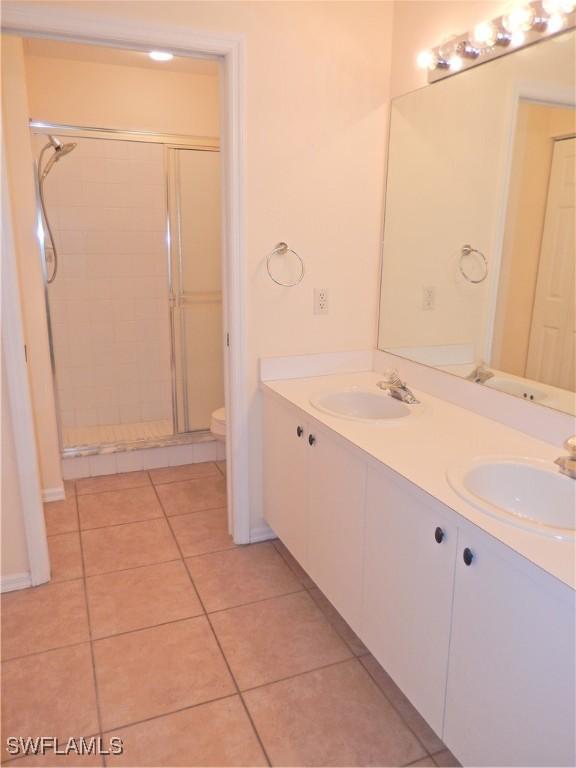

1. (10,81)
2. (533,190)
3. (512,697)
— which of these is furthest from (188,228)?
(512,697)

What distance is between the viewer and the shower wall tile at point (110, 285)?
3602 millimetres

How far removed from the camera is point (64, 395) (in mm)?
3852

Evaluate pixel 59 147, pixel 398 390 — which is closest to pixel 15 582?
pixel 398 390

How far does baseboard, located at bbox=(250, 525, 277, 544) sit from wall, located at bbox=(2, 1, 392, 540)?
0.08 meters

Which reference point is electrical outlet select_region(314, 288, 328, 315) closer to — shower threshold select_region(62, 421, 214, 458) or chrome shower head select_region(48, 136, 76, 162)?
shower threshold select_region(62, 421, 214, 458)

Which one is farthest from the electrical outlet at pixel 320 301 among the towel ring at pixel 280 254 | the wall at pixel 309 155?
the towel ring at pixel 280 254

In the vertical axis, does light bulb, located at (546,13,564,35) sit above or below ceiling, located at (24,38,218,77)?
below

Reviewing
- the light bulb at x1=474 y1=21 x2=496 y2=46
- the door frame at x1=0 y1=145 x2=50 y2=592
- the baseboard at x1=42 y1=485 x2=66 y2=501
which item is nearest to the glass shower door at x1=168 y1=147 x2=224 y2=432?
the baseboard at x1=42 y1=485 x2=66 y2=501

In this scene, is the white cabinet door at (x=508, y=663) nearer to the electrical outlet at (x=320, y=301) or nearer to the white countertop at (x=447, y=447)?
the white countertop at (x=447, y=447)

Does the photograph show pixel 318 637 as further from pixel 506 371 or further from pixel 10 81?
pixel 10 81

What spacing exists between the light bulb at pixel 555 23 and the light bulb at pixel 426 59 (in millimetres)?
532

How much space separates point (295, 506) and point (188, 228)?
2.18m

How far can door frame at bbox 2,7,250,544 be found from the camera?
1.91 m

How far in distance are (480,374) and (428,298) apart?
489 mm
